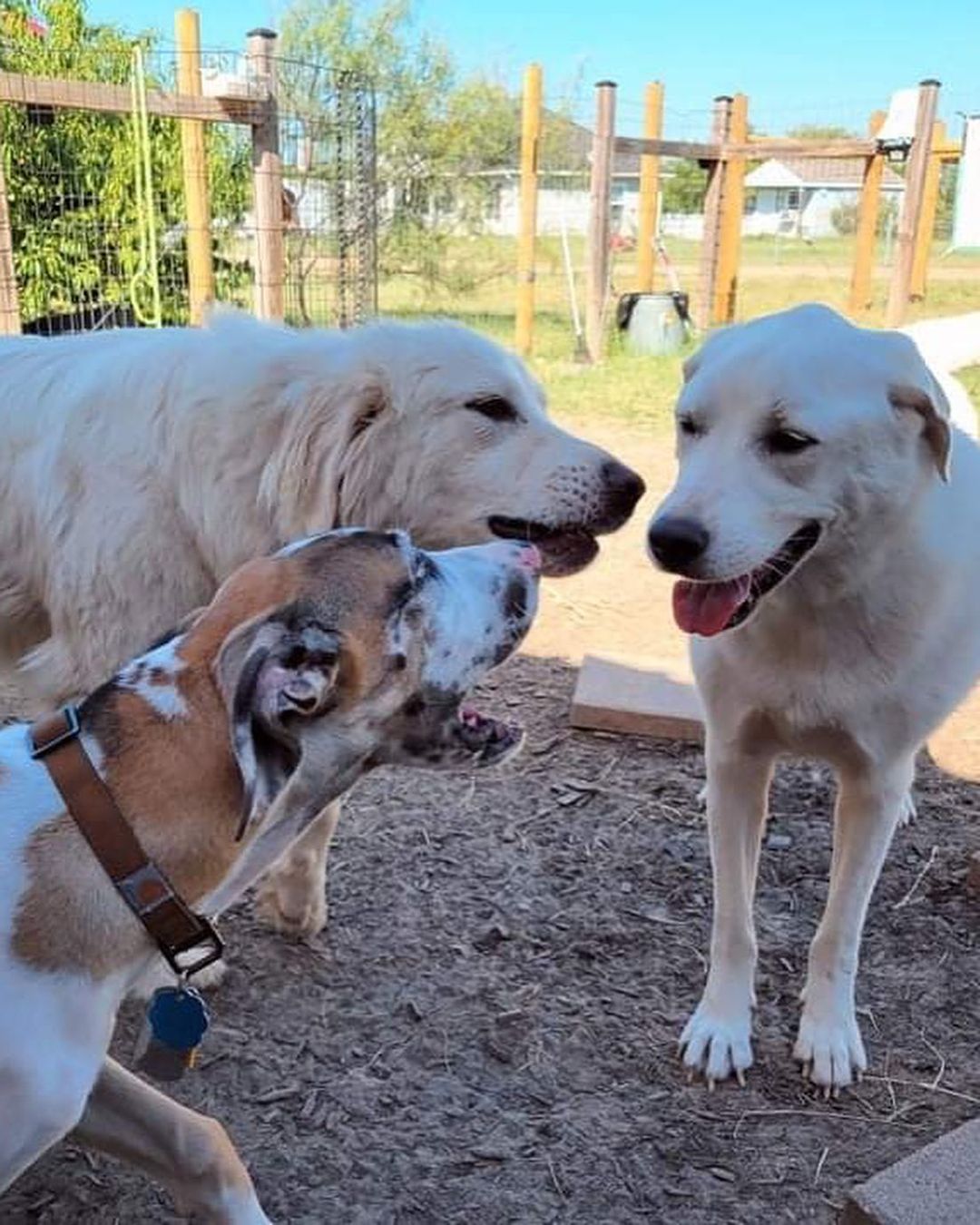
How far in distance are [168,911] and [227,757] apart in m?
0.24

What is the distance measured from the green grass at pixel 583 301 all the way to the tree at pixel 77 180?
92.7 inches

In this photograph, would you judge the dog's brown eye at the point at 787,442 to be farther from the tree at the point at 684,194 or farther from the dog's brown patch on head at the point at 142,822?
the tree at the point at 684,194

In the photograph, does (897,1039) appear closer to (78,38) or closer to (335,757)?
(335,757)

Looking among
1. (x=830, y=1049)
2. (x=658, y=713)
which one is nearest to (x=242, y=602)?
(x=830, y=1049)

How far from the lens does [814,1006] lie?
2.90m

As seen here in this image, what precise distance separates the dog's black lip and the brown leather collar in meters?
1.28

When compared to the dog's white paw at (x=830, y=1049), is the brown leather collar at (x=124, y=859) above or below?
above

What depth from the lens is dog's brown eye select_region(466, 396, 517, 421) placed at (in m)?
2.88

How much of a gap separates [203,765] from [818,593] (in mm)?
1387

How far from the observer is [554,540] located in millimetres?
2904

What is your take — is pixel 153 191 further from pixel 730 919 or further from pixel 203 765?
pixel 203 765

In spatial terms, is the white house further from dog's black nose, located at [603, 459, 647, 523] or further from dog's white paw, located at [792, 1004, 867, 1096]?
dog's white paw, located at [792, 1004, 867, 1096]

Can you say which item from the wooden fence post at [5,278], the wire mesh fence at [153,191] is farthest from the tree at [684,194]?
the wooden fence post at [5,278]

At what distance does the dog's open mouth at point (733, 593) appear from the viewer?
8.25 feet
